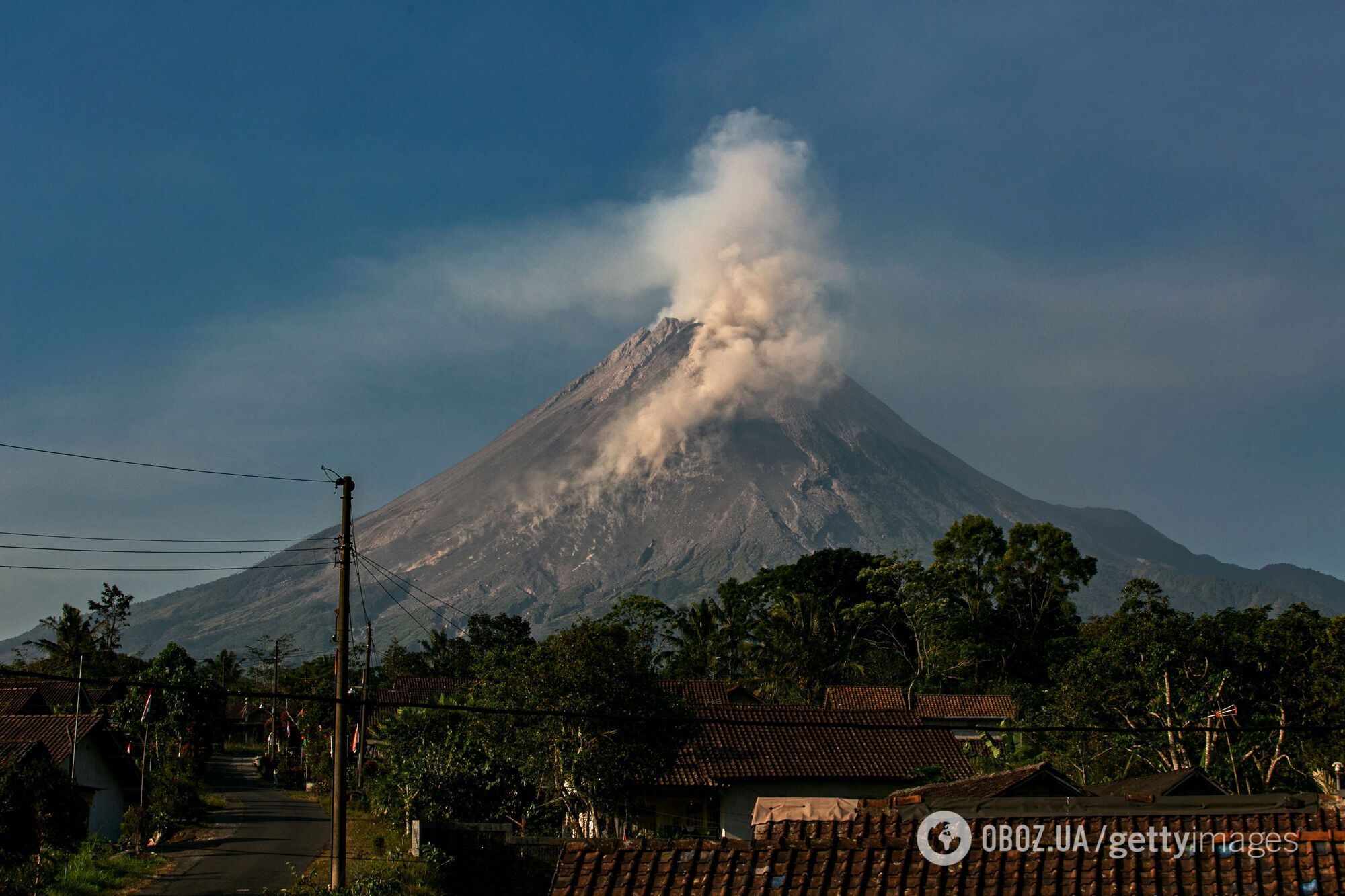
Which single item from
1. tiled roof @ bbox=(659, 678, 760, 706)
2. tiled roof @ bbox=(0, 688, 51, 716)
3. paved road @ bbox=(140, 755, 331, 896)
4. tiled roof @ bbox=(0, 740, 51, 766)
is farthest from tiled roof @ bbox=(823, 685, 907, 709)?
tiled roof @ bbox=(0, 740, 51, 766)

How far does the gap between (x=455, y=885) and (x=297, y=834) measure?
12013 mm

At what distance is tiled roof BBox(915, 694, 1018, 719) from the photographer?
2251 inches

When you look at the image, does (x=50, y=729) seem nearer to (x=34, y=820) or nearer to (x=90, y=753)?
(x=90, y=753)

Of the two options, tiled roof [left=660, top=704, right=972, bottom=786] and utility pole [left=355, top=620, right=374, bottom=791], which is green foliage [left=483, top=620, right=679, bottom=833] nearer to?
tiled roof [left=660, top=704, right=972, bottom=786]

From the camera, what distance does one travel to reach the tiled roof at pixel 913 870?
490 inches

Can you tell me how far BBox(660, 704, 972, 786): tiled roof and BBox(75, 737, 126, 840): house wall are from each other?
60.9 ft

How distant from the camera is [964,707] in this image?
5816 centimetres

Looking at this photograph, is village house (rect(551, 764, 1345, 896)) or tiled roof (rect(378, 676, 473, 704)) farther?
tiled roof (rect(378, 676, 473, 704))

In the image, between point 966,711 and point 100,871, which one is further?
point 966,711

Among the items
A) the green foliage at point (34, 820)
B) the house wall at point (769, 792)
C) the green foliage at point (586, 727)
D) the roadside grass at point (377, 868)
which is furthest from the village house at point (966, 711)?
the green foliage at point (34, 820)

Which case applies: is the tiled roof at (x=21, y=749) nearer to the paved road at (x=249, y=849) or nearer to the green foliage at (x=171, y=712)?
the paved road at (x=249, y=849)

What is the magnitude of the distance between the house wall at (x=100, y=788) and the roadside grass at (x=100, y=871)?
4600mm

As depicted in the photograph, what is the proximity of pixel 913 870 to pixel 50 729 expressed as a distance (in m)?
31.8

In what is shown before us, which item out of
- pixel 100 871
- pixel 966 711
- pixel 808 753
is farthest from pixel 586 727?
pixel 966 711
